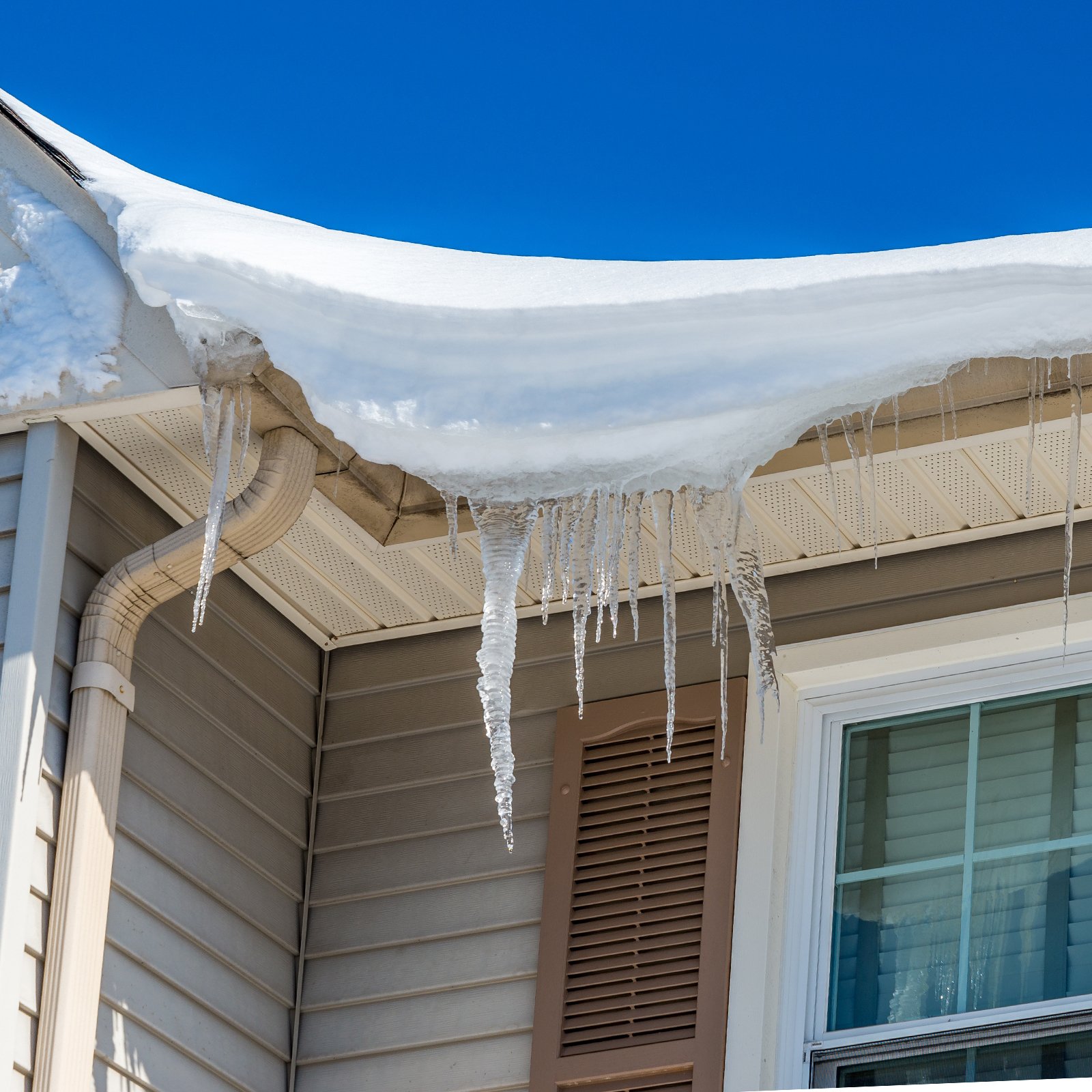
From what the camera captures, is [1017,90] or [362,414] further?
[1017,90]

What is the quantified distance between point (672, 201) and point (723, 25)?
1133 centimetres

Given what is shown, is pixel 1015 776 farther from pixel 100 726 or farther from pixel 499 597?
pixel 100 726

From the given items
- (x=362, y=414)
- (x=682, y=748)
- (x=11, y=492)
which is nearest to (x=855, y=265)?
(x=362, y=414)

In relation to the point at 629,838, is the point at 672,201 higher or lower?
higher

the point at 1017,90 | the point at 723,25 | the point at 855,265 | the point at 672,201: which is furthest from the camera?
the point at 723,25

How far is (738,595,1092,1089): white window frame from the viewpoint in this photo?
3758 mm

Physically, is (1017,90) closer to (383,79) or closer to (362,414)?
(383,79)

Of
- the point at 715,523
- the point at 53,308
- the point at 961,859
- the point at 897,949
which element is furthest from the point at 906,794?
the point at 53,308

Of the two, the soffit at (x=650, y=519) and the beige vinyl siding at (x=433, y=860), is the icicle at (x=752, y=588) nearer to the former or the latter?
the soffit at (x=650, y=519)

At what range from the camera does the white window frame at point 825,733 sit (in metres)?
3.76

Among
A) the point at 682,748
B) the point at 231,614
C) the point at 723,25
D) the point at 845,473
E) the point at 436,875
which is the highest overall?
the point at 723,25

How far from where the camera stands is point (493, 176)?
23.3 m

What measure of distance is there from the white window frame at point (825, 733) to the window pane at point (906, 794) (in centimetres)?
4

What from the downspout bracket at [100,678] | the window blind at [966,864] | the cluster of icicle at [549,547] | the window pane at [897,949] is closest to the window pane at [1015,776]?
the window blind at [966,864]
